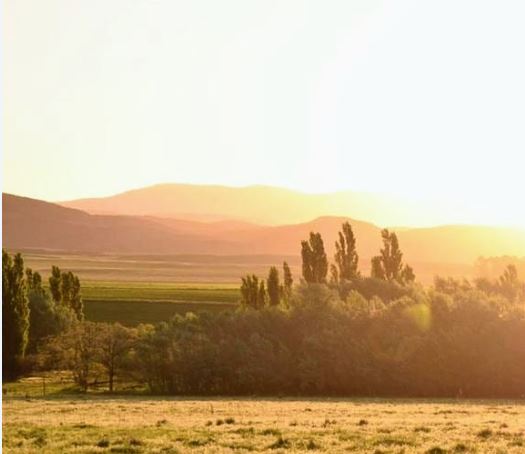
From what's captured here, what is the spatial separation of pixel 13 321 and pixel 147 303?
6632cm

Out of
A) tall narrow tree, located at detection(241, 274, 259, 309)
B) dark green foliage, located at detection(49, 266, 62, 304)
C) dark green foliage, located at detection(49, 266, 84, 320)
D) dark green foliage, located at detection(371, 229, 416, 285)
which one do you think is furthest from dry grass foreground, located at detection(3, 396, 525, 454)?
dark green foliage, located at detection(49, 266, 62, 304)

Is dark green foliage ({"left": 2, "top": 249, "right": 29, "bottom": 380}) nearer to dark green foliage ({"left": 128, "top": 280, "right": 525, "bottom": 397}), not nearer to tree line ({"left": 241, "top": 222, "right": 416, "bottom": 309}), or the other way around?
dark green foliage ({"left": 128, "top": 280, "right": 525, "bottom": 397})

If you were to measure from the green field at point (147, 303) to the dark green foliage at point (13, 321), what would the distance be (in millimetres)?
33449

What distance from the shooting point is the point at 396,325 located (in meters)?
77.4

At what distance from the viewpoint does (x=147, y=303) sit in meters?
150

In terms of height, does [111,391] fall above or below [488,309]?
below

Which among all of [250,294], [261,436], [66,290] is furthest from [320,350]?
[261,436]

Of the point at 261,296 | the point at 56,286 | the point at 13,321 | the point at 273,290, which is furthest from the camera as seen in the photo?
the point at 56,286

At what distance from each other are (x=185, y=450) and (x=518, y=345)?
5706 cm

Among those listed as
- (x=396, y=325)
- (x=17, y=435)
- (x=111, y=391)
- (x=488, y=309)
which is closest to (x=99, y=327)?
(x=111, y=391)

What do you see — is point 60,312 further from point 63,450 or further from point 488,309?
point 63,450

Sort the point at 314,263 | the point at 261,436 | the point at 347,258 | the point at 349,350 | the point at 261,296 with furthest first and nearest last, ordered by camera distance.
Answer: the point at 347,258 < the point at 314,263 < the point at 261,296 < the point at 349,350 < the point at 261,436

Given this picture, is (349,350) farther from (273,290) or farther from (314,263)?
(314,263)

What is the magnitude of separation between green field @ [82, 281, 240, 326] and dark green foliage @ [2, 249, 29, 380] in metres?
33.4
